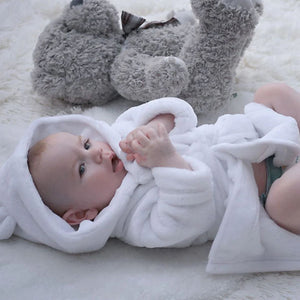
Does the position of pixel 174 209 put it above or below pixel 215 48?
below

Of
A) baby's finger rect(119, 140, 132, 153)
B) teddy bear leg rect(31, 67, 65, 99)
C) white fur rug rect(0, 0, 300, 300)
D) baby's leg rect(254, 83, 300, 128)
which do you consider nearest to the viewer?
white fur rug rect(0, 0, 300, 300)

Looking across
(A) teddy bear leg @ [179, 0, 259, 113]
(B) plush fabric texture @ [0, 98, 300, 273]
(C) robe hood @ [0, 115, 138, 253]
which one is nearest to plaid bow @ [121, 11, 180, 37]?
(A) teddy bear leg @ [179, 0, 259, 113]

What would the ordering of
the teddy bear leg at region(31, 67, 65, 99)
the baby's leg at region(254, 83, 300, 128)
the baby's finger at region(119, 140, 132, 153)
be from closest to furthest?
1. the baby's finger at region(119, 140, 132, 153)
2. the baby's leg at region(254, 83, 300, 128)
3. the teddy bear leg at region(31, 67, 65, 99)

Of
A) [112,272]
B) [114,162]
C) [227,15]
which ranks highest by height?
[227,15]

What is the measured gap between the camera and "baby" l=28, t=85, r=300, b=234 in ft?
3.34

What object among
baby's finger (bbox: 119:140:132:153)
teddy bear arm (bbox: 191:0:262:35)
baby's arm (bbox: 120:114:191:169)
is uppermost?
teddy bear arm (bbox: 191:0:262:35)

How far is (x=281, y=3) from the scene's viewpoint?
1.84 metres

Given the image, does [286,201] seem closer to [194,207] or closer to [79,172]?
[194,207]

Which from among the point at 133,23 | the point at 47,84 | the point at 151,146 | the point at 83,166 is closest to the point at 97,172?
the point at 83,166

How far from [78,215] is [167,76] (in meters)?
0.44

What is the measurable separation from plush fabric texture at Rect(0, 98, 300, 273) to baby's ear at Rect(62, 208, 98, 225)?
0.03 metres

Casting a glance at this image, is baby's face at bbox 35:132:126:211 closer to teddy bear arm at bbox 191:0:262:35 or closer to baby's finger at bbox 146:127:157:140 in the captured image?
baby's finger at bbox 146:127:157:140

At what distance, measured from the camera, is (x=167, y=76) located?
1258 mm

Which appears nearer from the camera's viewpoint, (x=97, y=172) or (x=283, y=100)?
(x=97, y=172)
